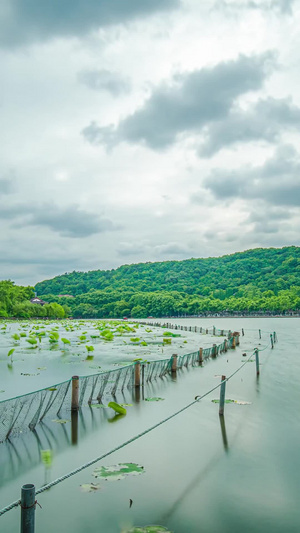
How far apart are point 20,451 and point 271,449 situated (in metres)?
5.28

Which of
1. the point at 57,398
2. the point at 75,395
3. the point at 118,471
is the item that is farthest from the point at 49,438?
the point at 118,471

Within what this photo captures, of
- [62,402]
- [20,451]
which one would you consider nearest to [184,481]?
[20,451]

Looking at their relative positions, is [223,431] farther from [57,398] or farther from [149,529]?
[149,529]

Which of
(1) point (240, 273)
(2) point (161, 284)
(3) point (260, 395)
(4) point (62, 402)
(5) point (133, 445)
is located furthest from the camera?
(2) point (161, 284)

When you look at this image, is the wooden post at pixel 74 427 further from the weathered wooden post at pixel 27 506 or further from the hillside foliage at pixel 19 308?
the hillside foliage at pixel 19 308

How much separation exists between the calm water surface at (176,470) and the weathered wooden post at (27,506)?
6.88ft

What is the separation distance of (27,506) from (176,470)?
172 inches

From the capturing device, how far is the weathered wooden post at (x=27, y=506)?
11.4ft

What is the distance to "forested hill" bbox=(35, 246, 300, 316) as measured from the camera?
140875mm

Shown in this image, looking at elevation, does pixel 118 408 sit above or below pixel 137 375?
below

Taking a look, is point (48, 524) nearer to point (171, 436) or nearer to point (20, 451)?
point (20, 451)

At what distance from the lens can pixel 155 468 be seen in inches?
288

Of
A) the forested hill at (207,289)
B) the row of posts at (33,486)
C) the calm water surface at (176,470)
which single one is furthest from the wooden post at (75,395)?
the forested hill at (207,289)

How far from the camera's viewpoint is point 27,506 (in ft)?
11.5
